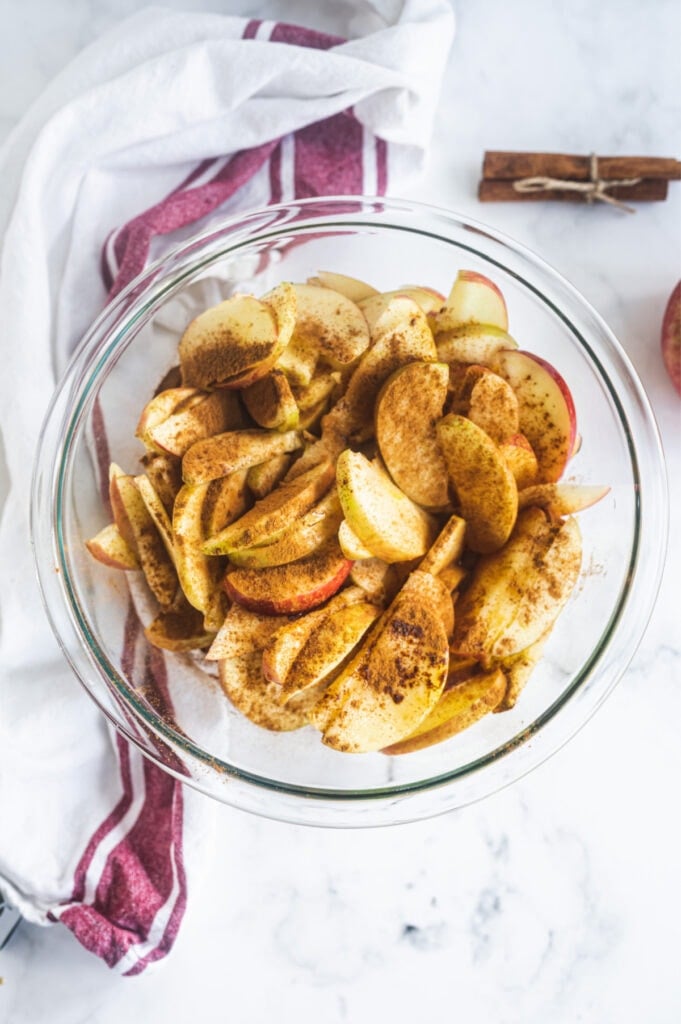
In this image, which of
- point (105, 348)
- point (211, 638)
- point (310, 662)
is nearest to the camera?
point (310, 662)

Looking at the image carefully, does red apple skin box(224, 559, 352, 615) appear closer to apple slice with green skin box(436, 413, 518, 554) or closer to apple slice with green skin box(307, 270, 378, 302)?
apple slice with green skin box(436, 413, 518, 554)

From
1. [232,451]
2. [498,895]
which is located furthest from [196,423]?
[498,895]

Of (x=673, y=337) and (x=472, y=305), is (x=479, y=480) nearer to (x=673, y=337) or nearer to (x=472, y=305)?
(x=472, y=305)

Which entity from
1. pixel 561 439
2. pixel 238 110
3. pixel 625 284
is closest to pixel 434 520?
pixel 561 439

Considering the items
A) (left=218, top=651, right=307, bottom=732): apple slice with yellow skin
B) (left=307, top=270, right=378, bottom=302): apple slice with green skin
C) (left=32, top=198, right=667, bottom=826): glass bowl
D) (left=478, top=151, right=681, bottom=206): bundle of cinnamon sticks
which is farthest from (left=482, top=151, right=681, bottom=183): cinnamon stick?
(left=218, top=651, right=307, bottom=732): apple slice with yellow skin

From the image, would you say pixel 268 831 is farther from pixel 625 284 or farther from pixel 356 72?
pixel 356 72

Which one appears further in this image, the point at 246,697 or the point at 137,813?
the point at 137,813
